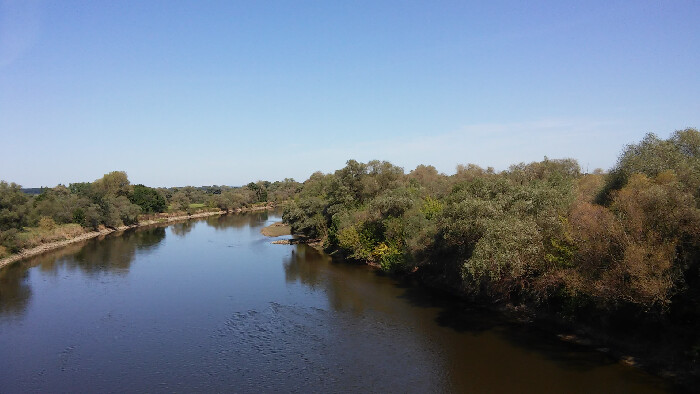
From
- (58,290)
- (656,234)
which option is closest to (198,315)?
(58,290)

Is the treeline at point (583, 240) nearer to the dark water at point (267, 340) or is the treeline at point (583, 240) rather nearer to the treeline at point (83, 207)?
the dark water at point (267, 340)

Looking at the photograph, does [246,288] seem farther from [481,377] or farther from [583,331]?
[583,331]

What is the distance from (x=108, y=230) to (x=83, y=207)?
7.39m

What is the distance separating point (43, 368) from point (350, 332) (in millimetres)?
19460

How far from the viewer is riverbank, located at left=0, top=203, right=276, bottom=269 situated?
6325 centimetres

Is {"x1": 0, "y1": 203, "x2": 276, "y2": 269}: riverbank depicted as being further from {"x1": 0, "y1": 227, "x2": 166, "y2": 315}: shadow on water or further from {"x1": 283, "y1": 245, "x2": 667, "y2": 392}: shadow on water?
{"x1": 283, "y1": 245, "x2": 667, "y2": 392}: shadow on water

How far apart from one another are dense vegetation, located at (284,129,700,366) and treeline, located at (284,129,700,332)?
6cm

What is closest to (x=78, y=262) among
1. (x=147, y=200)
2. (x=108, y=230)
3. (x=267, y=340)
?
(x=108, y=230)

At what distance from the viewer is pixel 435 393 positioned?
859 inches

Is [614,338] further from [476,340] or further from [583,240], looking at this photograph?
[476,340]

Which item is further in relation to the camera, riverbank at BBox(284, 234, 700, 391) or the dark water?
the dark water

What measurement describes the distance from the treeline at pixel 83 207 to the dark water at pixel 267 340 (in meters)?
17.9

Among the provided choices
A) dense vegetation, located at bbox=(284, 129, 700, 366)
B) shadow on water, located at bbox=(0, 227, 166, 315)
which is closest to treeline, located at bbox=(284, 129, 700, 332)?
dense vegetation, located at bbox=(284, 129, 700, 366)

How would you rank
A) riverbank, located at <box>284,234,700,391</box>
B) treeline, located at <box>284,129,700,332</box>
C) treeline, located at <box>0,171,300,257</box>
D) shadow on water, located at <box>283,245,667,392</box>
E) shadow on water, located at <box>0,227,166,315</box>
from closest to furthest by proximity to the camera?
1. treeline, located at <box>284,129,700,332</box>
2. riverbank, located at <box>284,234,700,391</box>
3. shadow on water, located at <box>283,245,667,392</box>
4. shadow on water, located at <box>0,227,166,315</box>
5. treeline, located at <box>0,171,300,257</box>
